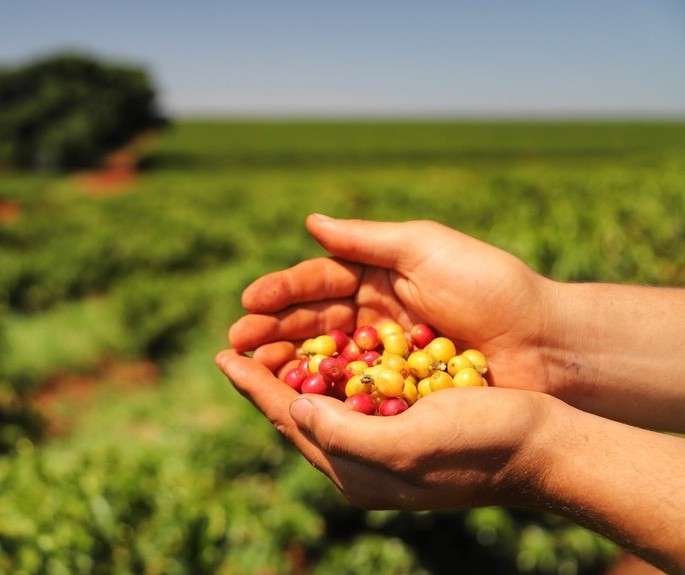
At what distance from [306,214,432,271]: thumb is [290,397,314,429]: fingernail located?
1.00 m

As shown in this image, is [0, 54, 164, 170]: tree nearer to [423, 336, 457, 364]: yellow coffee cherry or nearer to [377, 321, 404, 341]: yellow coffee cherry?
[377, 321, 404, 341]: yellow coffee cherry

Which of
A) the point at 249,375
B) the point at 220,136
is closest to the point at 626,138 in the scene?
the point at 220,136

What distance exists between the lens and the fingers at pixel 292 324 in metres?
2.86

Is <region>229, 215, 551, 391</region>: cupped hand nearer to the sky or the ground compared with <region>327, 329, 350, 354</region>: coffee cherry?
nearer to the sky

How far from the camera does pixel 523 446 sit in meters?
2.08

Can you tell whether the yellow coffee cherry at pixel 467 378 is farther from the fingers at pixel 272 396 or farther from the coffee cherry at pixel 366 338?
the fingers at pixel 272 396

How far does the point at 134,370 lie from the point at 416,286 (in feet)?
20.8

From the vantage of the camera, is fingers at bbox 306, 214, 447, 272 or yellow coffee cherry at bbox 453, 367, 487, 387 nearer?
yellow coffee cherry at bbox 453, 367, 487, 387

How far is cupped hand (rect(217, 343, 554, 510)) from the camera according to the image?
2.00 metres

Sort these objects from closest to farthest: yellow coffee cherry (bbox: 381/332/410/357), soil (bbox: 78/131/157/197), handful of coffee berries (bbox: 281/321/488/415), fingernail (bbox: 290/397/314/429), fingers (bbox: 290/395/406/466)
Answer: fingers (bbox: 290/395/406/466) → fingernail (bbox: 290/397/314/429) → handful of coffee berries (bbox: 281/321/488/415) → yellow coffee cherry (bbox: 381/332/410/357) → soil (bbox: 78/131/157/197)

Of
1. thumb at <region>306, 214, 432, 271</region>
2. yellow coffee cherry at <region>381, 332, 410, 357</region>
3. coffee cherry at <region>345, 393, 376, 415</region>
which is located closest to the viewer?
coffee cherry at <region>345, 393, 376, 415</region>

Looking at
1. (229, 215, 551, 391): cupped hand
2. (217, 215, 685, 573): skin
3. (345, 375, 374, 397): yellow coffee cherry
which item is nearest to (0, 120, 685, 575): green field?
(217, 215, 685, 573): skin

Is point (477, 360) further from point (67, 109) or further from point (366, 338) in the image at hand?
point (67, 109)

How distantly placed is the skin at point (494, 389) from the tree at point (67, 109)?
43.2m
